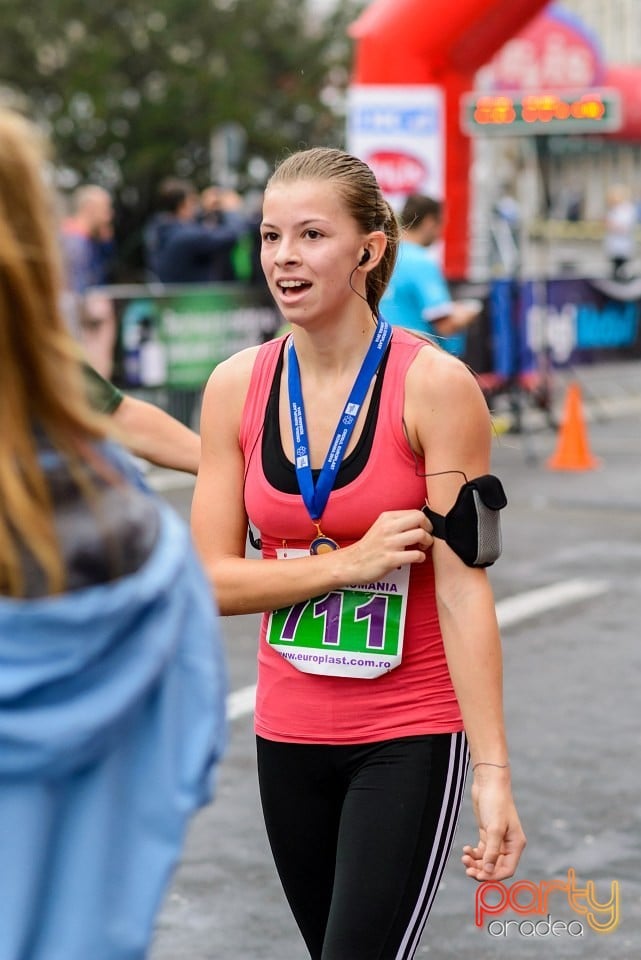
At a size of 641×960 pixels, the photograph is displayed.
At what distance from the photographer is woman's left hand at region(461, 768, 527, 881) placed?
289 cm

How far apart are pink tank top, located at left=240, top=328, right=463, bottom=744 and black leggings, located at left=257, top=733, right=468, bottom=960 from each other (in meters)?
0.03

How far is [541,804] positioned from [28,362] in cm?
428

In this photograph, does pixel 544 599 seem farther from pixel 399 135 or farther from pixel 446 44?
pixel 446 44

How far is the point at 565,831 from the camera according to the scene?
545 centimetres

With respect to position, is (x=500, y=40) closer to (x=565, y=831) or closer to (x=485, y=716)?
(x=565, y=831)

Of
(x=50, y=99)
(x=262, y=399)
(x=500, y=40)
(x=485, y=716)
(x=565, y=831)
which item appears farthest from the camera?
(x=50, y=99)

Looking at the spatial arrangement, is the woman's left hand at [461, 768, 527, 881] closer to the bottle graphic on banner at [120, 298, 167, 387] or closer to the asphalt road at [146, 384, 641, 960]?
the asphalt road at [146, 384, 641, 960]

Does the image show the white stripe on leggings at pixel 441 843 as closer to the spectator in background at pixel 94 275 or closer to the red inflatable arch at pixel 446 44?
the spectator in background at pixel 94 275

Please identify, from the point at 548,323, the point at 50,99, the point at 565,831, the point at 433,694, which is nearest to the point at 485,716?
the point at 433,694

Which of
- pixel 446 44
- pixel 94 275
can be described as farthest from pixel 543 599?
pixel 446 44

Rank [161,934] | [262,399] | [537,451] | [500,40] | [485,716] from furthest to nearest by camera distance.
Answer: [500,40]
[537,451]
[161,934]
[262,399]
[485,716]

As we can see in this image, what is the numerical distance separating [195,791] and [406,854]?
121cm

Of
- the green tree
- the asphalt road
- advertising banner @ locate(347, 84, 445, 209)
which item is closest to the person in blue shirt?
the asphalt road

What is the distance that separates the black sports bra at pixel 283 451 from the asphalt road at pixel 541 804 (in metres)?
0.72
